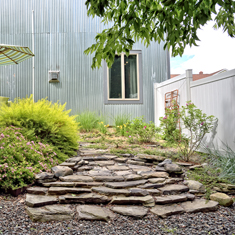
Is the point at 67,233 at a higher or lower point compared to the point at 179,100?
lower

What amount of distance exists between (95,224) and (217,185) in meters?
1.89

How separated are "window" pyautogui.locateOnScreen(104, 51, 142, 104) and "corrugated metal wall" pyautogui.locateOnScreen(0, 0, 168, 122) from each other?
0.26 m

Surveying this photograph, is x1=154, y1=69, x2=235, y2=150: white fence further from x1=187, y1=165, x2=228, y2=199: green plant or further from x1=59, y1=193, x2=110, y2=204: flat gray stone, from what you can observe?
x1=59, y1=193, x2=110, y2=204: flat gray stone

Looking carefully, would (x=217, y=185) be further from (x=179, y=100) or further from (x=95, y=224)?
(x=179, y=100)

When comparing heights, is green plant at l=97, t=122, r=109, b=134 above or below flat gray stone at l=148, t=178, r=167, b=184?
above

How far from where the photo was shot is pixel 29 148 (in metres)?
3.53

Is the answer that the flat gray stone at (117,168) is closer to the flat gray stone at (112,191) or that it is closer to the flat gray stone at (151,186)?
the flat gray stone at (151,186)

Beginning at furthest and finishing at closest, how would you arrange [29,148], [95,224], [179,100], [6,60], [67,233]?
1. [6,60]
2. [179,100]
3. [29,148]
4. [95,224]
5. [67,233]

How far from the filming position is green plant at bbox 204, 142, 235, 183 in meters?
3.37

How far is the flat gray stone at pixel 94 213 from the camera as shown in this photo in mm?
2389

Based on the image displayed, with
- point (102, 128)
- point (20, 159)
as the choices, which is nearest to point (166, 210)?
point (20, 159)

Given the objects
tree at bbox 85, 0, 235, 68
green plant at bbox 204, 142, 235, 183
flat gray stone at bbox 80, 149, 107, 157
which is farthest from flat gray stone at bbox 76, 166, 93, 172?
green plant at bbox 204, 142, 235, 183

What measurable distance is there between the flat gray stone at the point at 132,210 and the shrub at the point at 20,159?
1299 millimetres

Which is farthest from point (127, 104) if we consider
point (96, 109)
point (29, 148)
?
point (29, 148)
